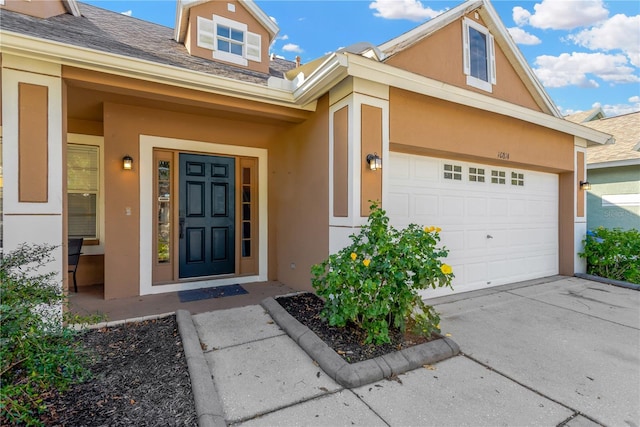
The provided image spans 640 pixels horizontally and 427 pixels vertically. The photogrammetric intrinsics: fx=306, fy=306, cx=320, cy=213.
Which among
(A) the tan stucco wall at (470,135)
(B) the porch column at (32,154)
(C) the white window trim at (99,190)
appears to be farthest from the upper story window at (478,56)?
(C) the white window trim at (99,190)

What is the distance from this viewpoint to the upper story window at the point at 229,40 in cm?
571

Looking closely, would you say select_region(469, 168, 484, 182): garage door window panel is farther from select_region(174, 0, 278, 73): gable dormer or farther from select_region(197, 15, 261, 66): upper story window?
select_region(197, 15, 261, 66): upper story window

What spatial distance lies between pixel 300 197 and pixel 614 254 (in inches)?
250

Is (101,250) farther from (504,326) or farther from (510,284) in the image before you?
(510,284)

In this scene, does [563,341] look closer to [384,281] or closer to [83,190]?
[384,281]

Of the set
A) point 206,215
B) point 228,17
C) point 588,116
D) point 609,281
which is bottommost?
point 609,281

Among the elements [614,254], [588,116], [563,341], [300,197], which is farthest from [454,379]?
[588,116]

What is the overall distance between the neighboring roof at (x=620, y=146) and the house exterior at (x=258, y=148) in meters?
2.29

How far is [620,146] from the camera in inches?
343

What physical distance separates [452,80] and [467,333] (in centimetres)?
401

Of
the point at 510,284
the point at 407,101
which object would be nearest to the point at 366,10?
the point at 407,101

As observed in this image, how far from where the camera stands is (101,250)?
207 inches

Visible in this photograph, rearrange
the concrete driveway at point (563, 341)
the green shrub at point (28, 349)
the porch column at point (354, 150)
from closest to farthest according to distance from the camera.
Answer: the green shrub at point (28, 349) → the concrete driveway at point (563, 341) → the porch column at point (354, 150)

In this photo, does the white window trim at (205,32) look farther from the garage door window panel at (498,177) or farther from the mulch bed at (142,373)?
the garage door window panel at (498,177)
